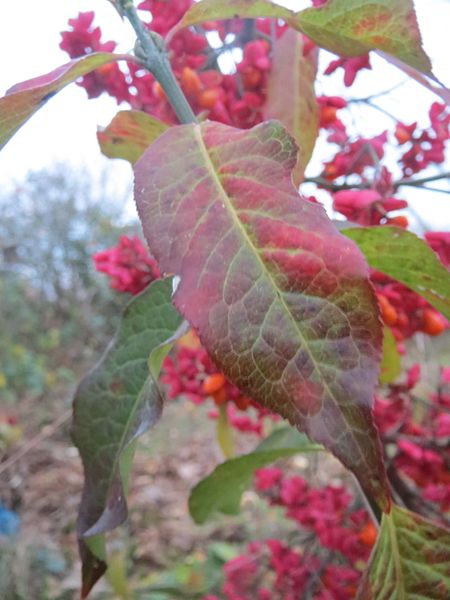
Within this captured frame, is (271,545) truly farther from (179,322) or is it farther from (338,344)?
(338,344)

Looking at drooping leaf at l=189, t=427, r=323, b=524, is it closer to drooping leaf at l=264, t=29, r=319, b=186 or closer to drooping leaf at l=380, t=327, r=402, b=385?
drooping leaf at l=380, t=327, r=402, b=385

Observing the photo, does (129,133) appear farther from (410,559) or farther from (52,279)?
(52,279)

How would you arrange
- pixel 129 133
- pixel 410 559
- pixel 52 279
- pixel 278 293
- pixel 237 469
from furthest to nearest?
pixel 52 279
pixel 237 469
pixel 129 133
pixel 410 559
pixel 278 293

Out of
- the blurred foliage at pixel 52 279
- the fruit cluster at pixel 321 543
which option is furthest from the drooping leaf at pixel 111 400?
the blurred foliage at pixel 52 279

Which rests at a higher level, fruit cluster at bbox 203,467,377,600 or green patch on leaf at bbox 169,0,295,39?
green patch on leaf at bbox 169,0,295,39

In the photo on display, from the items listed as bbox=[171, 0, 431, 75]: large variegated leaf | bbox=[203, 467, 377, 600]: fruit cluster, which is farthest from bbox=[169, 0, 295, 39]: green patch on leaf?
bbox=[203, 467, 377, 600]: fruit cluster

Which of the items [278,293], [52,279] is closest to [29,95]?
[278,293]

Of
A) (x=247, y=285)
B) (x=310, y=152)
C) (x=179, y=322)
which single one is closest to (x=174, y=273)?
(x=247, y=285)
